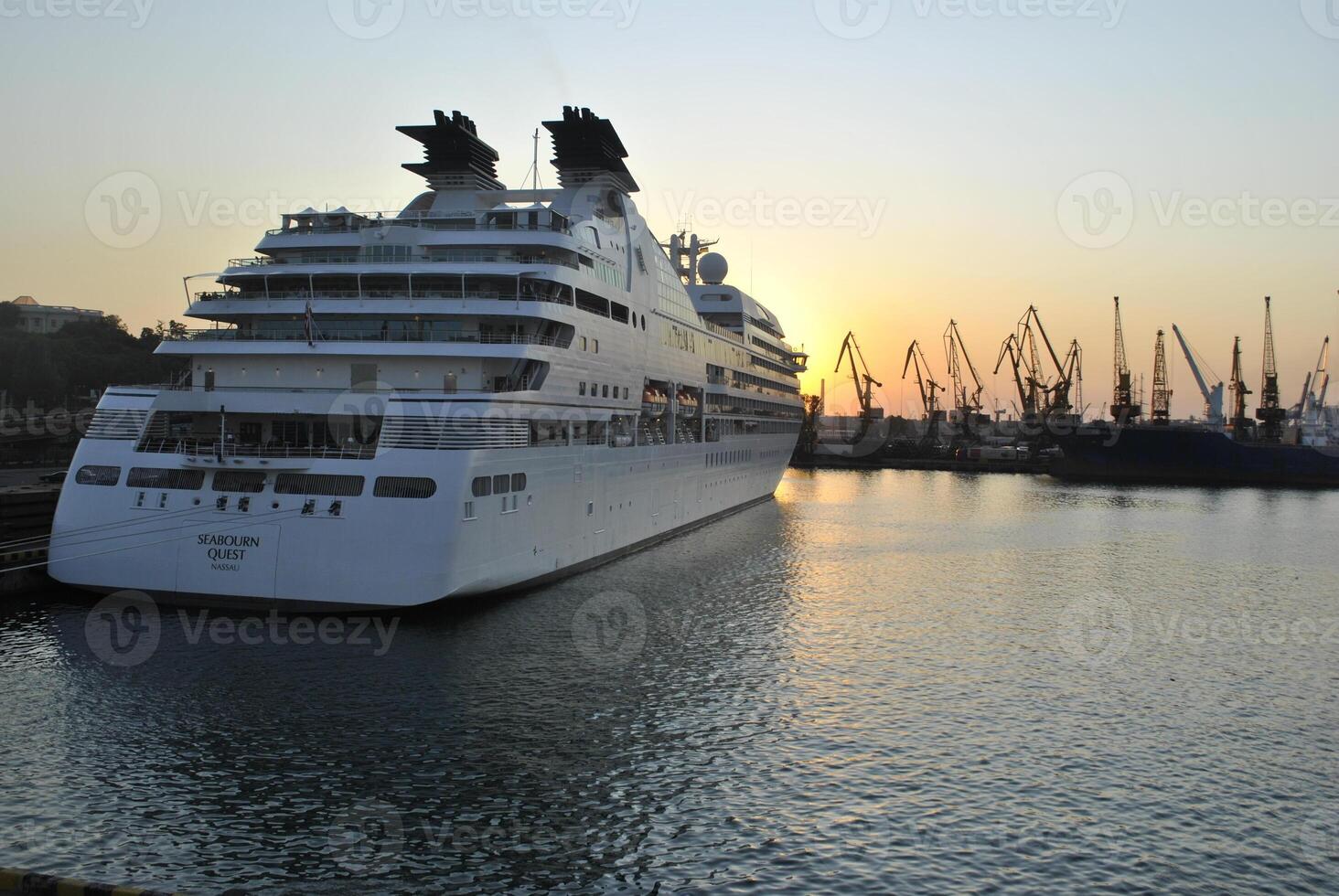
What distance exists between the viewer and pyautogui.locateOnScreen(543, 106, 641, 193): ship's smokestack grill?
39188 millimetres

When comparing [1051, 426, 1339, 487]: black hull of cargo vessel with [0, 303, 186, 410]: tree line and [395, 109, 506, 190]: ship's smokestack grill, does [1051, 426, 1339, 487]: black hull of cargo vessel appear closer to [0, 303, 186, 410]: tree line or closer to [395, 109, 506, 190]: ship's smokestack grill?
[395, 109, 506, 190]: ship's smokestack grill

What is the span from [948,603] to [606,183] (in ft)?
70.8

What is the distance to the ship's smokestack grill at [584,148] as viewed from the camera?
39.2 metres

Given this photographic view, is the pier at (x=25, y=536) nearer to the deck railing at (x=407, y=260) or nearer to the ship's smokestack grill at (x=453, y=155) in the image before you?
the deck railing at (x=407, y=260)

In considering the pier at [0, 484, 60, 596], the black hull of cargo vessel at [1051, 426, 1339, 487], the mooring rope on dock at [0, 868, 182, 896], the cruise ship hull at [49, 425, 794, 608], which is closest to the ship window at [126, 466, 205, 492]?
the cruise ship hull at [49, 425, 794, 608]

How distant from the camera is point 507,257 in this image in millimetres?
30609

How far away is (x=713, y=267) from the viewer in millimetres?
69625

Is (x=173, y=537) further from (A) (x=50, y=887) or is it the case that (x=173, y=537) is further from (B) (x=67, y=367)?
(B) (x=67, y=367)

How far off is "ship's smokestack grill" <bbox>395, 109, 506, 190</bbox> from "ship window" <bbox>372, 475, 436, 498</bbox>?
17952 millimetres

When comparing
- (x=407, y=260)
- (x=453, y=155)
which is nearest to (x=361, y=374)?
(x=407, y=260)

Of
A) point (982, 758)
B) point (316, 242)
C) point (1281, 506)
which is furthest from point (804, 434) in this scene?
point (982, 758)

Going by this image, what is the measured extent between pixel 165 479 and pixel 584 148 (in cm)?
2232

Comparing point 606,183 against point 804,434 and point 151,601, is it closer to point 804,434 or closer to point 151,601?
point 151,601

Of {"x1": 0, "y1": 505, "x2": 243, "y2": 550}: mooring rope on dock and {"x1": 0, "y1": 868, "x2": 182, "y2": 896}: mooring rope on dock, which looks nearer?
{"x1": 0, "y1": 868, "x2": 182, "y2": 896}: mooring rope on dock
